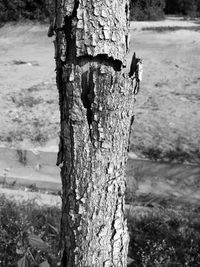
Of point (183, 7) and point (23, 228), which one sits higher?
point (183, 7)

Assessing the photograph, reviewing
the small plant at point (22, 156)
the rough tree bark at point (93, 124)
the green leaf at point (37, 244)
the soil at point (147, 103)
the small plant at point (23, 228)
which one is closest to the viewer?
the rough tree bark at point (93, 124)

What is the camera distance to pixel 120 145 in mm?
1804

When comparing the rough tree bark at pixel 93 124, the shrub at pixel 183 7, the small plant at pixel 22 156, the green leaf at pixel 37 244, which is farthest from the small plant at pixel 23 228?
the shrub at pixel 183 7

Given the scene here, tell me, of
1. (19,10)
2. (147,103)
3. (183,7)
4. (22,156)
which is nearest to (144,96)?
(147,103)

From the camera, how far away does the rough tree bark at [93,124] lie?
159 cm

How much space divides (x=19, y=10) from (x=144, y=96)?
891 cm

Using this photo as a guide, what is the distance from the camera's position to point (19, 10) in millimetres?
13945

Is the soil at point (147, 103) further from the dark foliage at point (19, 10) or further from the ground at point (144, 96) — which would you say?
the dark foliage at point (19, 10)

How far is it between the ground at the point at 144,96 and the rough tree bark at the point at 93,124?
10.4ft

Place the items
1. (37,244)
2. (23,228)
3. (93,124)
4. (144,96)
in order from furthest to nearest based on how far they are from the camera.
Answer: (144,96) < (23,228) < (37,244) < (93,124)

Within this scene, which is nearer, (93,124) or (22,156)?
(93,124)

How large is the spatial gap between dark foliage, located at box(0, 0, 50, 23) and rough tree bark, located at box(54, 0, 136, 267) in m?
12.6

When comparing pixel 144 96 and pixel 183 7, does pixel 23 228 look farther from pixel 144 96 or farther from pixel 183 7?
pixel 183 7

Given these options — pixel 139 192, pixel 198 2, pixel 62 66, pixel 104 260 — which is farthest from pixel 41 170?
pixel 198 2
